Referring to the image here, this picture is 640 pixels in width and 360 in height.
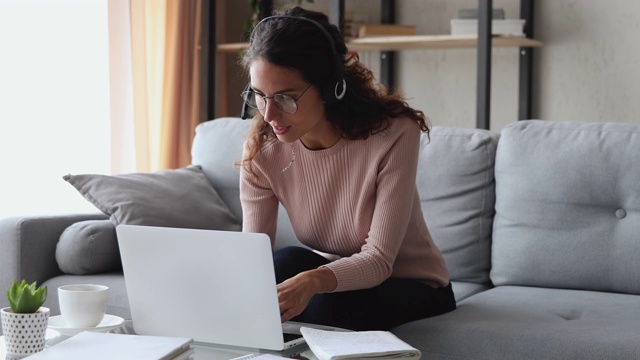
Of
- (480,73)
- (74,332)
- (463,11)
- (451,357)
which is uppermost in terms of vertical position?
(463,11)

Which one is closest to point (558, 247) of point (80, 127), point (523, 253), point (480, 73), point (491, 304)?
point (523, 253)

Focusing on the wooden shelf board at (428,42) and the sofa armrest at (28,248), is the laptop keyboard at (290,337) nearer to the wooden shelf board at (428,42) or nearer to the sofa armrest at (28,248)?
the sofa armrest at (28,248)

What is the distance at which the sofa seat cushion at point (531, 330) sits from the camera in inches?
61.8

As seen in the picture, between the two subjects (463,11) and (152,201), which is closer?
(152,201)

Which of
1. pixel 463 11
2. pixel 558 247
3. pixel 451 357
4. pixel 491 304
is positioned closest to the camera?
pixel 451 357

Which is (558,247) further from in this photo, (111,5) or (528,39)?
(111,5)

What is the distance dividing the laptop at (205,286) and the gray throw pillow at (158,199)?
0.79m

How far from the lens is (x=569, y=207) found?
6.85ft

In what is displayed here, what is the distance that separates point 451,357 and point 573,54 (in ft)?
5.93

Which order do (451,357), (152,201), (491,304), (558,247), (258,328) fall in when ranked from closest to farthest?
(258,328)
(451,357)
(491,304)
(558,247)
(152,201)

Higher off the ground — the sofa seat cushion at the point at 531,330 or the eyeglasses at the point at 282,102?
the eyeglasses at the point at 282,102

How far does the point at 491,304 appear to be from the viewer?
189 cm

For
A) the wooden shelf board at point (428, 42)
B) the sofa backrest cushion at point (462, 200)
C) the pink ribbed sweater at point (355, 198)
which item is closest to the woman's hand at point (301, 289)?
the pink ribbed sweater at point (355, 198)

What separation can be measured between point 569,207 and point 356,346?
40.9 inches
